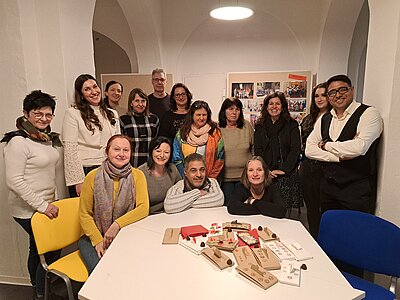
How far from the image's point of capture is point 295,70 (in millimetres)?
4730

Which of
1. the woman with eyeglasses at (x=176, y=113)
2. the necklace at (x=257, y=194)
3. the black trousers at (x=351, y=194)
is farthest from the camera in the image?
the woman with eyeglasses at (x=176, y=113)

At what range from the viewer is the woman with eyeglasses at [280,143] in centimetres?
281

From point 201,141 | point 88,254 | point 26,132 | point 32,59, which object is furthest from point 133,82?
point 88,254

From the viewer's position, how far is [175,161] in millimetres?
2643

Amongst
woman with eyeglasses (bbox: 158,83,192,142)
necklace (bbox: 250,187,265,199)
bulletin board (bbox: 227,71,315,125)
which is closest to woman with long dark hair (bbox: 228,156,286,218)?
necklace (bbox: 250,187,265,199)

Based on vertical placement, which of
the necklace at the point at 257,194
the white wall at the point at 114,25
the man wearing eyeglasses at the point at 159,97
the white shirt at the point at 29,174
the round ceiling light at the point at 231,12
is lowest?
the necklace at the point at 257,194

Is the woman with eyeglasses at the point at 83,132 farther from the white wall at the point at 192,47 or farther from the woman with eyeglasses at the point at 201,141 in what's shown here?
the woman with eyeglasses at the point at 201,141

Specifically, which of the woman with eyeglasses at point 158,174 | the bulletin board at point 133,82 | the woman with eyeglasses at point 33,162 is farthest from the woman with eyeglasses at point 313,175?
the bulletin board at point 133,82

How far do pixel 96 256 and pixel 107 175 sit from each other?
1.67 feet

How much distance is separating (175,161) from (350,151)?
1338 millimetres

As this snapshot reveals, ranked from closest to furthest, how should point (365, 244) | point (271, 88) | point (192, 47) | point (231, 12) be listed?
1. point (365, 244)
2. point (231, 12)
3. point (271, 88)
4. point (192, 47)

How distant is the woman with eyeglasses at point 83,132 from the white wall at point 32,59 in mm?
182

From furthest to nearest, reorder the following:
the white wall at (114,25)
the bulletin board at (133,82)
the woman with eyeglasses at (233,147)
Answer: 1. the white wall at (114,25)
2. the bulletin board at (133,82)
3. the woman with eyeglasses at (233,147)

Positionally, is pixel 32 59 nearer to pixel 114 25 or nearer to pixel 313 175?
pixel 313 175
